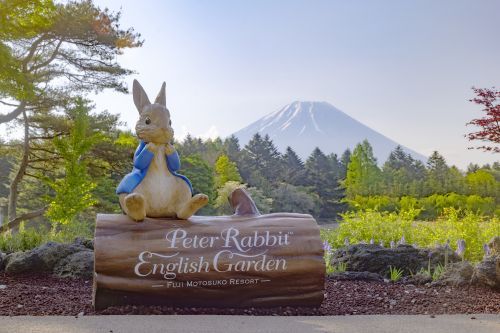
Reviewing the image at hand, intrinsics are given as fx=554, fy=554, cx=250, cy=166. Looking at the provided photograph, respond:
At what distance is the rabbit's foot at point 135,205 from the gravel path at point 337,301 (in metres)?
0.78

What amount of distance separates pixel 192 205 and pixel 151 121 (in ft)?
2.90

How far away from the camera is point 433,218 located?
66.4 ft

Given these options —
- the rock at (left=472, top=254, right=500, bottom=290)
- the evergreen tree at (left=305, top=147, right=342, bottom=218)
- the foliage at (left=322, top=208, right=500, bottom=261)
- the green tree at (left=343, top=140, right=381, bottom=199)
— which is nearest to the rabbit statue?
the rock at (left=472, top=254, right=500, bottom=290)

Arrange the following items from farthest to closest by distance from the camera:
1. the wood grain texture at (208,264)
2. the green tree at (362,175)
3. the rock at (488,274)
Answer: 1. the green tree at (362,175)
2. the rock at (488,274)
3. the wood grain texture at (208,264)

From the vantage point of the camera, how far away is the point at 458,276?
596 cm

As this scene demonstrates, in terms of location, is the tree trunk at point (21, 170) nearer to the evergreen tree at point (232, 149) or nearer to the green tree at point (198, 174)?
the green tree at point (198, 174)

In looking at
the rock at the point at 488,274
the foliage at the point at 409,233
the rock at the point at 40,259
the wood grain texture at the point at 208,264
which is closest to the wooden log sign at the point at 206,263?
the wood grain texture at the point at 208,264

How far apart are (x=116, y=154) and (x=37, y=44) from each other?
3.99m

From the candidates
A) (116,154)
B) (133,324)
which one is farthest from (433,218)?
(133,324)

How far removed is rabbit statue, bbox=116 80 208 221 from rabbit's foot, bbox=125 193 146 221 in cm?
11

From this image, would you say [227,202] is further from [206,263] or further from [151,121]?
[206,263]

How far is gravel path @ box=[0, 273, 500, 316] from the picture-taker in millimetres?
4656

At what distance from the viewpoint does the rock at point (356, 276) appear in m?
6.39

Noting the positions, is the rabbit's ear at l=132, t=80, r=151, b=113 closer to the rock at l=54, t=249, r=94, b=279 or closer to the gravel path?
the gravel path
